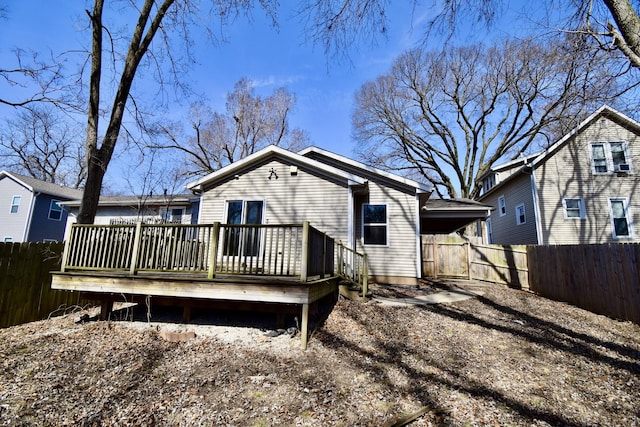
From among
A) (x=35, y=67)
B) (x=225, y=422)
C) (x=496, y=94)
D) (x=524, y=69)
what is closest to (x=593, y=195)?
(x=524, y=69)

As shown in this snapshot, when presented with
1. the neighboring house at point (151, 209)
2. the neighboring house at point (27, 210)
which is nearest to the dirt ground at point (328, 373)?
the neighboring house at point (151, 209)

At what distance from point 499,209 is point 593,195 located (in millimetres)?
4848

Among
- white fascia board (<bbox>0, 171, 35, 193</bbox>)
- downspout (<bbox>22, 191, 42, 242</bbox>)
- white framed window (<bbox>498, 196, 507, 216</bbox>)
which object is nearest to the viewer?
white framed window (<bbox>498, 196, 507, 216</bbox>)

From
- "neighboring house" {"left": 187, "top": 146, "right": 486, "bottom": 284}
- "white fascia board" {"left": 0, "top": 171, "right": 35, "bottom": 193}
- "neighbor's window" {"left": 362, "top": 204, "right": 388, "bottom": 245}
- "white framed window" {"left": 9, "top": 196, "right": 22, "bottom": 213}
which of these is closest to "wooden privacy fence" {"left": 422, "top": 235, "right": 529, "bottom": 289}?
"neighboring house" {"left": 187, "top": 146, "right": 486, "bottom": 284}

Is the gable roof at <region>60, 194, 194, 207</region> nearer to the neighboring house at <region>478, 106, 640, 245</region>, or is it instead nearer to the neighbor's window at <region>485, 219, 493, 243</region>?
the neighboring house at <region>478, 106, 640, 245</region>

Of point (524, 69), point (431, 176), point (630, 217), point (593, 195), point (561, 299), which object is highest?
point (524, 69)

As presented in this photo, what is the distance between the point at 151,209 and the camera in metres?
18.6

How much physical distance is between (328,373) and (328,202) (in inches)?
245

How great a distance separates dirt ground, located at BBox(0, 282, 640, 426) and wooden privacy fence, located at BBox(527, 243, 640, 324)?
29.1 inches

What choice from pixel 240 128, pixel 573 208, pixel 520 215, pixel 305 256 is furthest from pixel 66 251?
pixel 240 128

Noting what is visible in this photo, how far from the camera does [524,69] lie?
787 inches

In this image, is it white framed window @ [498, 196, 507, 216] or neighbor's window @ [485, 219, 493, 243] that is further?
neighbor's window @ [485, 219, 493, 243]

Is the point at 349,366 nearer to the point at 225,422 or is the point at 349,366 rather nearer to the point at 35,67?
the point at 225,422

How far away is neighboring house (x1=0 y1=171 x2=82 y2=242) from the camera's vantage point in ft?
67.9
